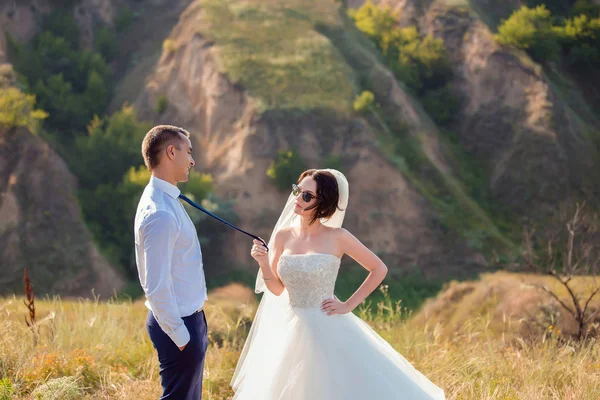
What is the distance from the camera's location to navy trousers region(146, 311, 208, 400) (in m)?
4.74

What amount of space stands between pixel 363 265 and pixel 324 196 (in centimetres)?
61

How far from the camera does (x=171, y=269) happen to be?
475 cm

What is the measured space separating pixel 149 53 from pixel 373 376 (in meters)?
38.5

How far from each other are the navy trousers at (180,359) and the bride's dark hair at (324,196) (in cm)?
133

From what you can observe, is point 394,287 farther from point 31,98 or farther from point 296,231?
point 296,231

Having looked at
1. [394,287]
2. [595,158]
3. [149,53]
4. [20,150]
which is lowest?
[394,287]

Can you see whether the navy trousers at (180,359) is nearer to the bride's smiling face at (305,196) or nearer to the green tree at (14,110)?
the bride's smiling face at (305,196)

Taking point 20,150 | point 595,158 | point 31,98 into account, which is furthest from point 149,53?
point 595,158

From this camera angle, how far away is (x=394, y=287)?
2902cm

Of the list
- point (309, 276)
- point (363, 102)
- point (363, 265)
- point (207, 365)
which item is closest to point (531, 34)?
point (363, 102)

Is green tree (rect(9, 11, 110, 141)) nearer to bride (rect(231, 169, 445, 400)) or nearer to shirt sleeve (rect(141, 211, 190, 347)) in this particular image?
bride (rect(231, 169, 445, 400))

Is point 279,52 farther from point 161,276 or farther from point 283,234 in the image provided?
point 161,276

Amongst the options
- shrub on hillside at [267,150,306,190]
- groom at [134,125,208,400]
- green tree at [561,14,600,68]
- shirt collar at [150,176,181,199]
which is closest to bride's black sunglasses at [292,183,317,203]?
groom at [134,125,208,400]

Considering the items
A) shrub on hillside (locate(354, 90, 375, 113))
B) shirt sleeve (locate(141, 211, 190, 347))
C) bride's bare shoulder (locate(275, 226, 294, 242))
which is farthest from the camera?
shrub on hillside (locate(354, 90, 375, 113))
